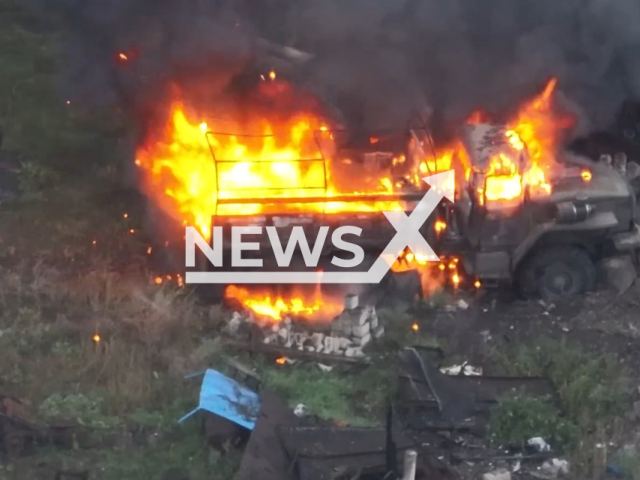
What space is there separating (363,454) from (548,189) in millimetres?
4644

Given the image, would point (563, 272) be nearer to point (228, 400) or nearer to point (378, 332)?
point (378, 332)

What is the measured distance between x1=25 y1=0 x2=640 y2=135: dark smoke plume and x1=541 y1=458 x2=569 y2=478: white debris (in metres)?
6.95

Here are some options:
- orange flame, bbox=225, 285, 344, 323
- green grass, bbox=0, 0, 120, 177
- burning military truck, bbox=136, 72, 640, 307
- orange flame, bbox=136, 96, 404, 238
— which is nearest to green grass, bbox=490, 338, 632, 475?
burning military truck, bbox=136, 72, 640, 307

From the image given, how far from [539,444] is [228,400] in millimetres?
2563

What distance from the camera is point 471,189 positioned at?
973 centimetres

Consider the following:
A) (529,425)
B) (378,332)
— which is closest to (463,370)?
(378,332)

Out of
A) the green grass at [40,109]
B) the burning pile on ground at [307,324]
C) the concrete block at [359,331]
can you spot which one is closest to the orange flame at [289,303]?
the burning pile on ground at [307,324]

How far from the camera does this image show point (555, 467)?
21.7ft

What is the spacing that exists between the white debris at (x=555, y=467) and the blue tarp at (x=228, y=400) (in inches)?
90.9

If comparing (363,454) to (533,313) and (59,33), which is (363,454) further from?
(59,33)

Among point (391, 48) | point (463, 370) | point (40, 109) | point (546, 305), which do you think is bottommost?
point (463, 370)

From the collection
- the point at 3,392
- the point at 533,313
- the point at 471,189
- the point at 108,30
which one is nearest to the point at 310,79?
the point at 108,30

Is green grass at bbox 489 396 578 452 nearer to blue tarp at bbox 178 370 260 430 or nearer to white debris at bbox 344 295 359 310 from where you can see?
blue tarp at bbox 178 370 260 430

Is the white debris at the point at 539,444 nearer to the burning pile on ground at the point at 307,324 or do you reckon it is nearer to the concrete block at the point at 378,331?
the burning pile on ground at the point at 307,324
